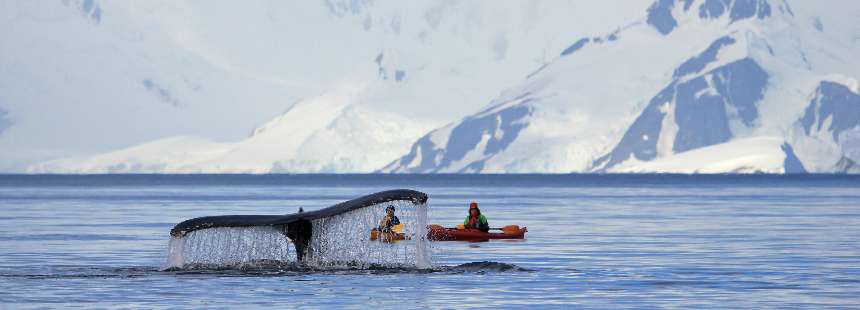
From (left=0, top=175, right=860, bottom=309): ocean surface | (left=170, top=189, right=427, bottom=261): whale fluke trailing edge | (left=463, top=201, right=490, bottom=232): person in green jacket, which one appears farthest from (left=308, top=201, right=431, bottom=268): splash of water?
(left=463, top=201, right=490, bottom=232): person in green jacket

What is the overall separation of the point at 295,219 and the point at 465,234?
24.8 meters

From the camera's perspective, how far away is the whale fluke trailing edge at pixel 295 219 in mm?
37875

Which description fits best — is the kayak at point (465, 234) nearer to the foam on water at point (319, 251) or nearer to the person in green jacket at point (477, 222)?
the person in green jacket at point (477, 222)

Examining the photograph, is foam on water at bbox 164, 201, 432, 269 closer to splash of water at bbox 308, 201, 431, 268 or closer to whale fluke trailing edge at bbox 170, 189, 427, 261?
splash of water at bbox 308, 201, 431, 268

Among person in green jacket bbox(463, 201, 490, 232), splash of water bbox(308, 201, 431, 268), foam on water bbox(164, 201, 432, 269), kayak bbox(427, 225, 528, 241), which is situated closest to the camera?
splash of water bbox(308, 201, 431, 268)

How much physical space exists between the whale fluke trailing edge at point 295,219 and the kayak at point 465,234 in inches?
909

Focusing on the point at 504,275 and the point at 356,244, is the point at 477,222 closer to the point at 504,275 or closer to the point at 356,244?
the point at 356,244

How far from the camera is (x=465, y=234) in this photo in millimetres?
63781

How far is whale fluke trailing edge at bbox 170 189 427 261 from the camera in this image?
124 feet

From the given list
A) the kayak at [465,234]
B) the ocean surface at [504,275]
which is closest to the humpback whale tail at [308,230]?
the ocean surface at [504,275]

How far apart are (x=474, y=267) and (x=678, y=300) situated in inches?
368

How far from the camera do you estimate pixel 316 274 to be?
141 feet

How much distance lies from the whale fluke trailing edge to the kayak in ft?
75.7

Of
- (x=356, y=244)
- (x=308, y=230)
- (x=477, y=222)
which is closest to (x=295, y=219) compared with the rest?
(x=308, y=230)
